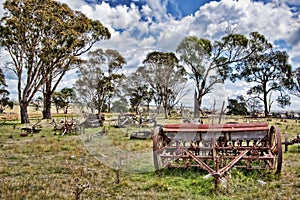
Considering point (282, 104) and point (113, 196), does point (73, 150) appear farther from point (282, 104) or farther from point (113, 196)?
point (282, 104)

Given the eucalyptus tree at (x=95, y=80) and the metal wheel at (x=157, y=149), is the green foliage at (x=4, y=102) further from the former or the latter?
the metal wheel at (x=157, y=149)

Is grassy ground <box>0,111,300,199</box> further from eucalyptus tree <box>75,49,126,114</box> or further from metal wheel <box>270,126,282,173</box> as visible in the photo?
eucalyptus tree <box>75,49,126,114</box>

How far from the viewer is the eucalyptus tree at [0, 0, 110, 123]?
30328mm

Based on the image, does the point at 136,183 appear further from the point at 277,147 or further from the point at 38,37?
the point at 38,37

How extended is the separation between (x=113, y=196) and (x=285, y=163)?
262 inches

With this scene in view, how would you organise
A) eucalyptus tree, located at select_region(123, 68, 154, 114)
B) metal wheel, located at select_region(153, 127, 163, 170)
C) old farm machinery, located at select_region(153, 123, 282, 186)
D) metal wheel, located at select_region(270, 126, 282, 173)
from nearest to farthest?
metal wheel, located at select_region(270, 126, 282, 173) < old farm machinery, located at select_region(153, 123, 282, 186) < metal wheel, located at select_region(153, 127, 163, 170) < eucalyptus tree, located at select_region(123, 68, 154, 114)

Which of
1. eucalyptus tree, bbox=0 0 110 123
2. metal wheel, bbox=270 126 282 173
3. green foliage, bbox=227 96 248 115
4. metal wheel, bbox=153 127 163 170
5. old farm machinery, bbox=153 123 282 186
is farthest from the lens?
green foliage, bbox=227 96 248 115

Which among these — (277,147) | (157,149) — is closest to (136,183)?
(157,149)

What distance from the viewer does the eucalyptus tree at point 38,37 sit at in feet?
99.5

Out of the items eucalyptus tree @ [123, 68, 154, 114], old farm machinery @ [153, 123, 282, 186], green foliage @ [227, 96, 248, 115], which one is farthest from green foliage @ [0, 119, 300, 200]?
green foliage @ [227, 96, 248, 115]

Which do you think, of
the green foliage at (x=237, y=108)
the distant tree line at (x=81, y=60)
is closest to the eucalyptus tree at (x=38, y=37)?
the distant tree line at (x=81, y=60)

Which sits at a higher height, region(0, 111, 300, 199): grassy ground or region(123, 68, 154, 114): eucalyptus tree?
region(123, 68, 154, 114): eucalyptus tree

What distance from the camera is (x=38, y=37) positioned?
104 ft

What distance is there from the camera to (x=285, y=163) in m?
10.0
